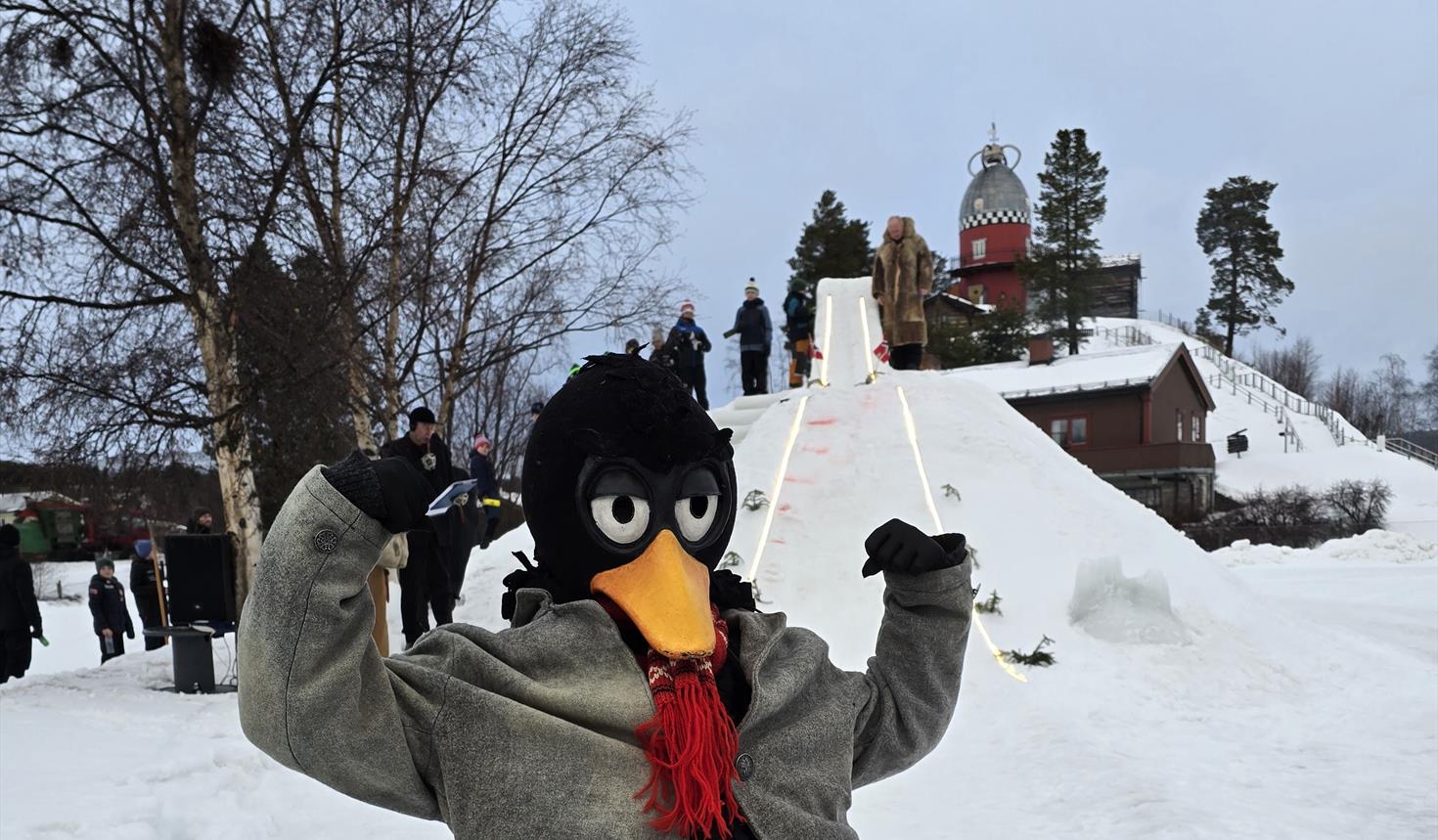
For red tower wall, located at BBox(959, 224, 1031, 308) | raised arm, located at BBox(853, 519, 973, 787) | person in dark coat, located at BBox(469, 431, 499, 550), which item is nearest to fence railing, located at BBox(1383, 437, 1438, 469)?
red tower wall, located at BBox(959, 224, 1031, 308)

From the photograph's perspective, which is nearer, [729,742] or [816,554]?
[729,742]

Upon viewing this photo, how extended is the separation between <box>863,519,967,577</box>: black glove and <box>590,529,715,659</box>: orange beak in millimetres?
332

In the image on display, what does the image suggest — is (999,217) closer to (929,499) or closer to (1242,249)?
(1242,249)

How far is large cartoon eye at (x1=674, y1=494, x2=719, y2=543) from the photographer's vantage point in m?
2.05

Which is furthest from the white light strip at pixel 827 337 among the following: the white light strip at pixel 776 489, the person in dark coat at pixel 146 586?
the person in dark coat at pixel 146 586

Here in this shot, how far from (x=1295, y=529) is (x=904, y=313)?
13.9 meters

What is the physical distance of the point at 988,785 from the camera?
539 centimetres

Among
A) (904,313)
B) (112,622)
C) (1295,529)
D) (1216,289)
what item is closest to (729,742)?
(904,313)

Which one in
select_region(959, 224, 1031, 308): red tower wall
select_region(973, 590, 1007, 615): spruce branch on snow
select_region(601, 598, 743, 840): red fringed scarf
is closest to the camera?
select_region(601, 598, 743, 840): red fringed scarf

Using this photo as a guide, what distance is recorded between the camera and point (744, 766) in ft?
6.14

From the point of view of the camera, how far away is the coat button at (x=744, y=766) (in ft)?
6.11

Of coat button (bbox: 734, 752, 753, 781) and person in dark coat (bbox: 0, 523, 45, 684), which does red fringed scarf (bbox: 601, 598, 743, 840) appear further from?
person in dark coat (bbox: 0, 523, 45, 684)

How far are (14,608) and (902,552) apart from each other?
9263mm

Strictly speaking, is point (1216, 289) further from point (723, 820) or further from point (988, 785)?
point (723, 820)
